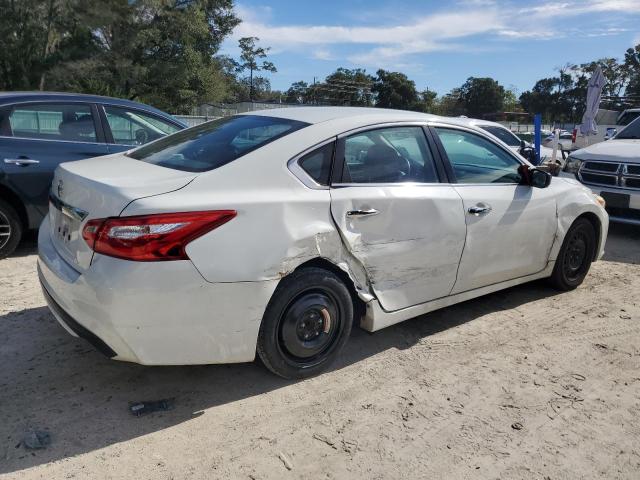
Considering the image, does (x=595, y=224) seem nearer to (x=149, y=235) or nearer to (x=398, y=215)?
(x=398, y=215)

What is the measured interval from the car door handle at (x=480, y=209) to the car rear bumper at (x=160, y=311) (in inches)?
66.7

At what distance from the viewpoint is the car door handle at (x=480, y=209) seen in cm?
376

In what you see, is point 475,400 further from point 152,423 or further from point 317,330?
point 152,423

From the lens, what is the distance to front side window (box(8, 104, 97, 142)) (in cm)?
521

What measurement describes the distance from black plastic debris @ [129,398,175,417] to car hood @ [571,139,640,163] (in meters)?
6.66

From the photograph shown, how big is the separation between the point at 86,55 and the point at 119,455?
36099 mm

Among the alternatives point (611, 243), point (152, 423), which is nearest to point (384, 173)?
point (152, 423)

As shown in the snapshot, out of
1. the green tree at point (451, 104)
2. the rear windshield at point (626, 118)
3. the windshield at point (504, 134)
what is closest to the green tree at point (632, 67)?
the green tree at point (451, 104)

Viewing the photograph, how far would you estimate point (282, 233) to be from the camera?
2.83 meters

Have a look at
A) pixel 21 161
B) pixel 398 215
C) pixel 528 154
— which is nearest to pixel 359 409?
pixel 398 215

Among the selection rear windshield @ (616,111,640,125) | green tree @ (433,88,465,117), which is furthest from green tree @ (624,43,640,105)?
rear windshield @ (616,111,640,125)

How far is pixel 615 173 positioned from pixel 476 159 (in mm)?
4109

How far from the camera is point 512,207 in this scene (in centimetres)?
406

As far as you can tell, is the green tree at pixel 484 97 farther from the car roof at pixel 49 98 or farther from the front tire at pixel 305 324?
the front tire at pixel 305 324
